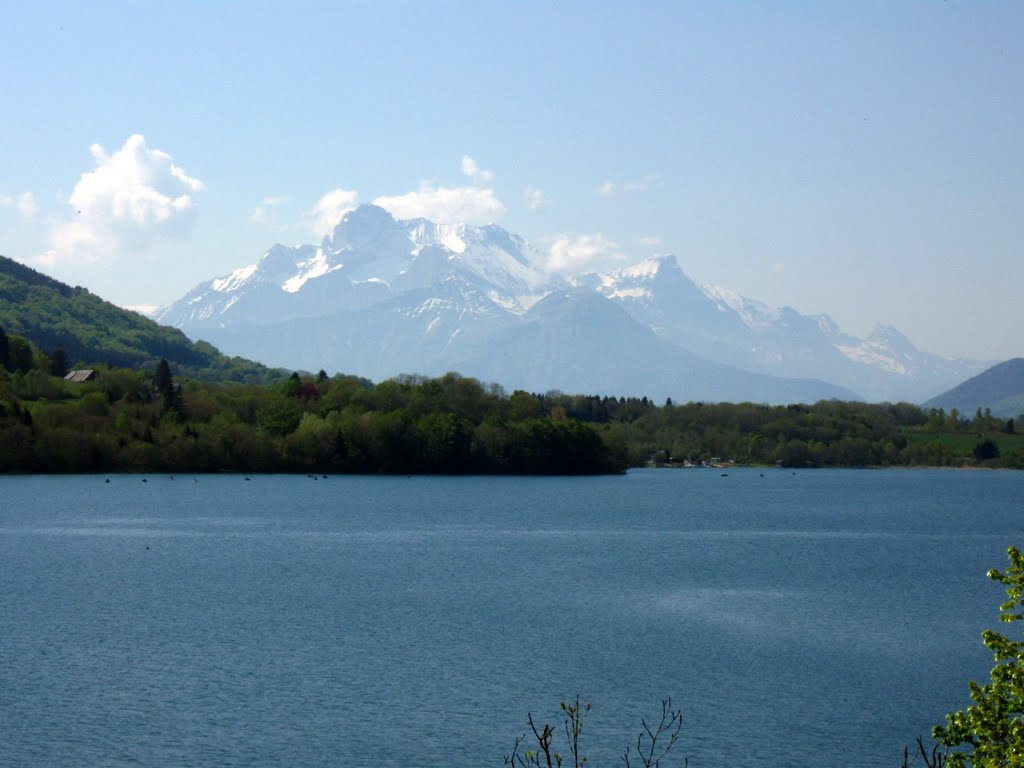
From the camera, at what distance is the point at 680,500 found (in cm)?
14450

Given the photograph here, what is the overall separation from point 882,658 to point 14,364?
557 feet

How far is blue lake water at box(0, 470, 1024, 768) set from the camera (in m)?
36.7

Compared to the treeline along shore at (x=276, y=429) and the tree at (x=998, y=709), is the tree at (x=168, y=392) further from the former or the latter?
the tree at (x=998, y=709)

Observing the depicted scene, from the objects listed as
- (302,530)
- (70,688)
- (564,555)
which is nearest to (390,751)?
(70,688)

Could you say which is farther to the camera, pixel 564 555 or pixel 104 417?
pixel 104 417

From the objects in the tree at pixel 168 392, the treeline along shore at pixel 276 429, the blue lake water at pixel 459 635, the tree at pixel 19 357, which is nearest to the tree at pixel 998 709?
the blue lake water at pixel 459 635

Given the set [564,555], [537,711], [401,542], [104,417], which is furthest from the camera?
[104,417]

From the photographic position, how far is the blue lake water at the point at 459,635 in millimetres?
36656

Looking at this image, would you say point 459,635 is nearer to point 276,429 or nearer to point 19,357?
point 276,429

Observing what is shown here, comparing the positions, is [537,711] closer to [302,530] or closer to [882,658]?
[882,658]

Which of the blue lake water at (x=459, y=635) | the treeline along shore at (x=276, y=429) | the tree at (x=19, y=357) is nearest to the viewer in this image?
the blue lake water at (x=459, y=635)

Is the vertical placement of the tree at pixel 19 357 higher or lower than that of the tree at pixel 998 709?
higher

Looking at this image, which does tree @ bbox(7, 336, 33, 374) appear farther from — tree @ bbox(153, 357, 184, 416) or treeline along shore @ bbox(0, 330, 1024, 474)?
tree @ bbox(153, 357, 184, 416)

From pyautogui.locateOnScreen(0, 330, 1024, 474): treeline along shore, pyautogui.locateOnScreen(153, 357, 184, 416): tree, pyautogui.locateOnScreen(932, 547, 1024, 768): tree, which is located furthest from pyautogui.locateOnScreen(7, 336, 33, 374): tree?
pyautogui.locateOnScreen(932, 547, 1024, 768): tree
